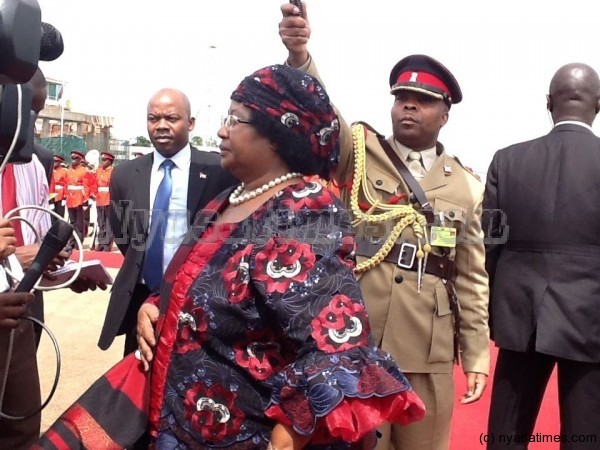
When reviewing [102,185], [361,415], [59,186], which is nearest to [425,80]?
[361,415]

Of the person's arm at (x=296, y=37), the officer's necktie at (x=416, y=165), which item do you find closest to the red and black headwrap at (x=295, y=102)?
the person's arm at (x=296, y=37)

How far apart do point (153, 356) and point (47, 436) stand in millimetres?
372

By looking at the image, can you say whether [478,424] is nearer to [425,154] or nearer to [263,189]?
[425,154]

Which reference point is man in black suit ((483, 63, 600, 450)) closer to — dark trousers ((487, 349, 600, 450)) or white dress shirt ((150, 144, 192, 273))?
dark trousers ((487, 349, 600, 450))

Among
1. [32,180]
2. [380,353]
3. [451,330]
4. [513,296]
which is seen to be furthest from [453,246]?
[32,180]

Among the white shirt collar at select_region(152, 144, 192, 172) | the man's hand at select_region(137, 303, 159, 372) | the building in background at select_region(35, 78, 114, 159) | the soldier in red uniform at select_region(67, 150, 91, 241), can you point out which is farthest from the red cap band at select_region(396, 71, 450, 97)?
the building in background at select_region(35, 78, 114, 159)

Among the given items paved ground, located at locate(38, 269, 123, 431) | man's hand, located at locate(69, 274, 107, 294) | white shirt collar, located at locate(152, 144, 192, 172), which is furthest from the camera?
paved ground, located at locate(38, 269, 123, 431)

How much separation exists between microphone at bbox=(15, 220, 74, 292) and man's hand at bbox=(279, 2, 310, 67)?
41.4 inches

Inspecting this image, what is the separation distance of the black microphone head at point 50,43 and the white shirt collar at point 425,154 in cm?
158

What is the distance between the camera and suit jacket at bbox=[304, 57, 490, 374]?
2797 mm

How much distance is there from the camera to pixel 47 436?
1862 millimetres

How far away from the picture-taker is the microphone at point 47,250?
2008mm

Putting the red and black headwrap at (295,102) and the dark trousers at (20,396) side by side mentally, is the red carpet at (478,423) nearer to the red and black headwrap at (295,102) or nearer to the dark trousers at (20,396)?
the dark trousers at (20,396)

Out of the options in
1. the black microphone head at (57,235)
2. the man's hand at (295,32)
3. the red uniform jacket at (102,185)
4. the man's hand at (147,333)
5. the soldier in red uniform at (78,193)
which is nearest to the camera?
the man's hand at (147,333)
